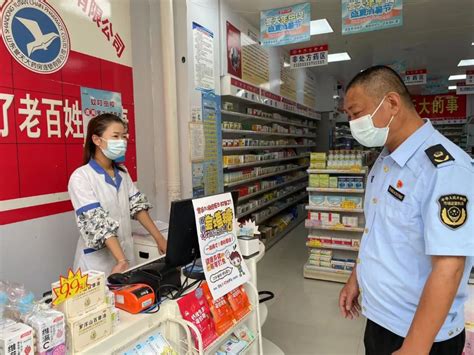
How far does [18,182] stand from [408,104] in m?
2.46

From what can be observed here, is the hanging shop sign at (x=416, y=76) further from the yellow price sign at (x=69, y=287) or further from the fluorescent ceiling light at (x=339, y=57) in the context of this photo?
the yellow price sign at (x=69, y=287)

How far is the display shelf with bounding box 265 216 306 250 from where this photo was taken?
624cm

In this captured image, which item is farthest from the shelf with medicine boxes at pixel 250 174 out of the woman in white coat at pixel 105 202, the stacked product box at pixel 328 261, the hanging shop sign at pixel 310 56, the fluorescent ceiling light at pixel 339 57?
the fluorescent ceiling light at pixel 339 57

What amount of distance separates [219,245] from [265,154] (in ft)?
14.8

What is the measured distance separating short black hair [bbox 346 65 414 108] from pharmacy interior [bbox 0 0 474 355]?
17 cm

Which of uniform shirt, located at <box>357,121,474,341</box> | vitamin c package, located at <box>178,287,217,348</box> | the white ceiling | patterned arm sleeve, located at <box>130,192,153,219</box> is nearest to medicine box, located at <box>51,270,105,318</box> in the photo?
vitamin c package, located at <box>178,287,217,348</box>

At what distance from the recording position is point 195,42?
400 centimetres

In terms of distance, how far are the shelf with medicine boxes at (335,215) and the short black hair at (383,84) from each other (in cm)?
312

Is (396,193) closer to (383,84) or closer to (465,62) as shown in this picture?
(383,84)

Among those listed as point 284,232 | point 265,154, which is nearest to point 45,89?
point 265,154

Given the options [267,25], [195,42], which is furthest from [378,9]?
[195,42]

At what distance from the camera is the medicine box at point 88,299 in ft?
3.88

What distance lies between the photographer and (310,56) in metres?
6.32

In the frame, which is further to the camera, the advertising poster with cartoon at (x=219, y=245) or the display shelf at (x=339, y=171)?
the display shelf at (x=339, y=171)
